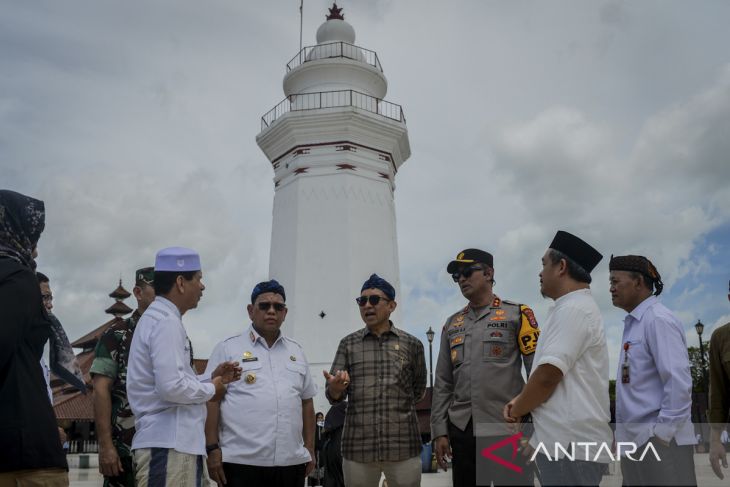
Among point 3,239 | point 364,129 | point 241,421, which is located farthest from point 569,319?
point 364,129

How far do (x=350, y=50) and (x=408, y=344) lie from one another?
17049 millimetres

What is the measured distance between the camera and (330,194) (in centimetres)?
1875

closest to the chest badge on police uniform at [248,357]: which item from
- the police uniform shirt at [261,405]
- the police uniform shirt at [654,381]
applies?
the police uniform shirt at [261,405]

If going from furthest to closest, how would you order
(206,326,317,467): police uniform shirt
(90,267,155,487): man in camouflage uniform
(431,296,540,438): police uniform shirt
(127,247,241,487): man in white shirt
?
(431,296,540,438): police uniform shirt
(206,326,317,467): police uniform shirt
(90,267,155,487): man in camouflage uniform
(127,247,241,487): man in white shirt

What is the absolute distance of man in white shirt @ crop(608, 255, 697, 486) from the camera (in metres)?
4.02

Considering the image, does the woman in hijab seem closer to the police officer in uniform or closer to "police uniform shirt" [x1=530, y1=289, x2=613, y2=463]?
"police uniform shirt" [x1=530, y1=289, x2=613, y2=463]

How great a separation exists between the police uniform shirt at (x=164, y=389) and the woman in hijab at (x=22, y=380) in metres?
0.60

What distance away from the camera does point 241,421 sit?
473 cm

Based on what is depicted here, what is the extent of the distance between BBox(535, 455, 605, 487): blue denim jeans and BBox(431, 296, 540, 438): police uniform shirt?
135 centimetres

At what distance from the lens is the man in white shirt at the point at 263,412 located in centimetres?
467

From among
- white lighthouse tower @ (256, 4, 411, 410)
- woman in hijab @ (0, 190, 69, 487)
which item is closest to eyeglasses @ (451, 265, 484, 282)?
woman in hijab @ (0, 190, 69, 487)

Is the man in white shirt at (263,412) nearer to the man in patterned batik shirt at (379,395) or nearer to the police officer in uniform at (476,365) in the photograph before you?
the man in patterned batik shirt at (379,395)

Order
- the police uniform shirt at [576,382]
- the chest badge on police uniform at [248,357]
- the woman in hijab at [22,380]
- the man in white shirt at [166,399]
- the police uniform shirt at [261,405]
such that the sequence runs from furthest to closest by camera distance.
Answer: the chest badge on police uniform at [248,357]
the police uniform shirt at [261,405]
the man in white shirt at [166,399]
the police uniform shirt at [576,382]
the woman in hijab at [22,380]

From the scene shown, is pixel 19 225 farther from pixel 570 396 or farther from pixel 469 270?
pixel 469 270
